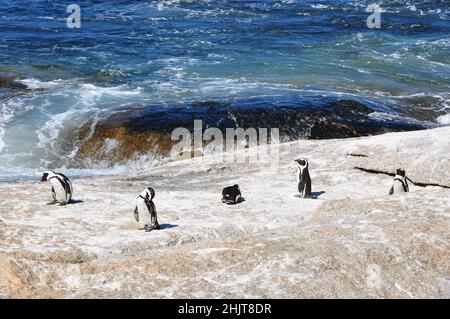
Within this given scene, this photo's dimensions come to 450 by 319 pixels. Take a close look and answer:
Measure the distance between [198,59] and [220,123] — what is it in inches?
706

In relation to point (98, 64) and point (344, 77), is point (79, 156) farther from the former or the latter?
point (344, 77)

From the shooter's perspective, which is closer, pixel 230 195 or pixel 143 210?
pixel 143 210

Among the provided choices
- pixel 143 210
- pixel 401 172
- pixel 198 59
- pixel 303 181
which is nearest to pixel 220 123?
pixel 303 181

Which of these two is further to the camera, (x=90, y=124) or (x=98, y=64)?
(x=98, y=64)

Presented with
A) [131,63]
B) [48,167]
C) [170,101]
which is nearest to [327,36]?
[131,63]

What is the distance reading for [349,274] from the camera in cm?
1088

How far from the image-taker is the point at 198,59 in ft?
159

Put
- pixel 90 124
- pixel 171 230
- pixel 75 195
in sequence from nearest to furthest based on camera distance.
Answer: pixel 171 230, pixel 75 195, pixel 90 124

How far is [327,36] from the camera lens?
56219 mm

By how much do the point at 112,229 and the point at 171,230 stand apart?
133cm

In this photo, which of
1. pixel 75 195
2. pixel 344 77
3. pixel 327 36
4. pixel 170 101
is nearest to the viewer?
pixel 75 195

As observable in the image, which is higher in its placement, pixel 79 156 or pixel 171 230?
pixel 171 230

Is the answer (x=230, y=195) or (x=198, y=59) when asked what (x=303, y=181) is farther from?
(x=198, y=59)

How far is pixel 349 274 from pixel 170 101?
27.1 metres
